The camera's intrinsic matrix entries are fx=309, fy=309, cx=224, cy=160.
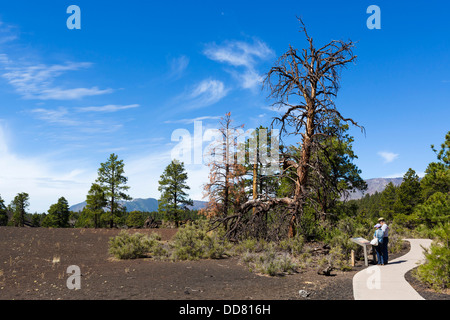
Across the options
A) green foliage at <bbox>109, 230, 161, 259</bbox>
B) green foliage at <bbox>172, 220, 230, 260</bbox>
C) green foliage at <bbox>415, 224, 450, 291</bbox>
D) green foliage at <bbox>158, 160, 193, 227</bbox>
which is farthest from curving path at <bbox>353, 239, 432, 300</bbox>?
green foliage at <bbox>158, 160, 193, 227</bbox>

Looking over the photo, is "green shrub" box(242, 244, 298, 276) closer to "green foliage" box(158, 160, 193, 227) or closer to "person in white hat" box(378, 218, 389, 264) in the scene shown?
"person in white hat" box(378, 218, 389, 264)

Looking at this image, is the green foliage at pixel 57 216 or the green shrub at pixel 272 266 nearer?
the green shrub at pixel 272 266

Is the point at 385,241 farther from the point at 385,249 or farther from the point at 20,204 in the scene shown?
the point at 20,204

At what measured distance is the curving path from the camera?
7.07m

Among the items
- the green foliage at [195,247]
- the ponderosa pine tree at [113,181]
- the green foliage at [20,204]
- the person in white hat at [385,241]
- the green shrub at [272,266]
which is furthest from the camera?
the green foliage at [20,204]

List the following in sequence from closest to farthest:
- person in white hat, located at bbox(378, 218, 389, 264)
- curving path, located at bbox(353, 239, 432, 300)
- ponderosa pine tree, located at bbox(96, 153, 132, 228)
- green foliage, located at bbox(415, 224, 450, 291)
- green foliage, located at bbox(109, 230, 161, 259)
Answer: curving path, located at bbox(353, 239, 432, 300), green foliage, located at bbox(415, 224, 450, 291), person in white hat, located at bbox(378, 218, 389, 264), green foliage, located at bbox(109, 230, 161, 259), ponderosa pine tree, located at bbox(96, 153, 132, 228)

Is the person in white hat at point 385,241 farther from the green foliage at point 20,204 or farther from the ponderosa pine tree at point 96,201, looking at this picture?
the green foliage at point 20,204

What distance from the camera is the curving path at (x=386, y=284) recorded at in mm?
7066

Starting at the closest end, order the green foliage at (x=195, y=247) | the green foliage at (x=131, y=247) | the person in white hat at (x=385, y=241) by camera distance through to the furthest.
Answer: the person in white hat at (x=385, y=241)
the green foliage at (x=195, y=247)
the green foliage at (x=131, y=247)

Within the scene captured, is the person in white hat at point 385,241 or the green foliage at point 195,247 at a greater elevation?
the person in white hat at point 385,241

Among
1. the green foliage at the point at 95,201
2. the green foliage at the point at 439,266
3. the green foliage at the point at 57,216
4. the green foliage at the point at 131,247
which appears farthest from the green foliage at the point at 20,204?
the green foliage at the point at 439,266

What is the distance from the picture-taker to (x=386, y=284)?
8.18 metres

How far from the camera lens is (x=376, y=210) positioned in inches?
2670

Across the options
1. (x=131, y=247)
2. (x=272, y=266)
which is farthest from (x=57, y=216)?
(x=272, y=266)
